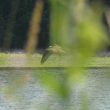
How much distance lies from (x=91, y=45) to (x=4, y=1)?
0.62ft

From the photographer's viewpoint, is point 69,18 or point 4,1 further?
point 4,1

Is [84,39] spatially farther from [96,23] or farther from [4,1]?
[4,1]

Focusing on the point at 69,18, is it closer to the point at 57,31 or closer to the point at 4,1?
the point at 57,31

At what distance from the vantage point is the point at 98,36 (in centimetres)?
38

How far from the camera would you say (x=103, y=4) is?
0.44 meters

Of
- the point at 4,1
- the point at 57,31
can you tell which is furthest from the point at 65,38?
the point at 4,1

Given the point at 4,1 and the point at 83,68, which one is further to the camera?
the point at 4,1

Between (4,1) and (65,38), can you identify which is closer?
(65,38)

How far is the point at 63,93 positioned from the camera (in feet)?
1.27

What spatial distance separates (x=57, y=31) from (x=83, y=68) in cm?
4

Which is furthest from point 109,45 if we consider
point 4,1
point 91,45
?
point 4,1

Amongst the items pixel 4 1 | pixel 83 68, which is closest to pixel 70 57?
pixel 83 68

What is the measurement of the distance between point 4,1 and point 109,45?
0.19m

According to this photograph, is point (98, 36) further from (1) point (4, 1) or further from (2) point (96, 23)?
(1) point (4, 1)
